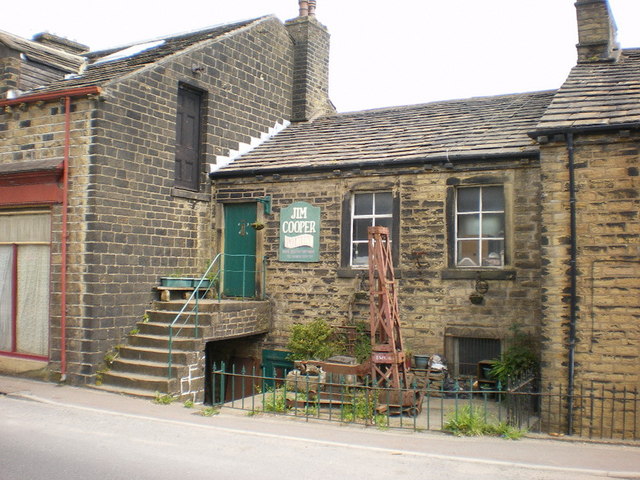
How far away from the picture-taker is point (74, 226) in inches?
476

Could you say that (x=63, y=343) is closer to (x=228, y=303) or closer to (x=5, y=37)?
(x=228, y=303)

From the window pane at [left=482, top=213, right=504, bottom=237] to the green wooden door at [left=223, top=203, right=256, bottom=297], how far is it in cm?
521

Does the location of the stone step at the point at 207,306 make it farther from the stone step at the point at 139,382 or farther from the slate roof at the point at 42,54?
the slate roof at the point at 42,54

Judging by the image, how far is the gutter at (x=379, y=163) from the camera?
12301mm

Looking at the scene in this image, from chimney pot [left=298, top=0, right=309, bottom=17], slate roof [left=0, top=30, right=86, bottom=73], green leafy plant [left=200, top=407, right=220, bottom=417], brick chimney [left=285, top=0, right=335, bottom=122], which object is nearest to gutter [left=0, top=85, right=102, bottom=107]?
slate roof [left=0, top=30, right=86, bottom=73]

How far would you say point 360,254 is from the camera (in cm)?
1392

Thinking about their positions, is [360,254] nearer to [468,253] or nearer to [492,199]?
[468,253]

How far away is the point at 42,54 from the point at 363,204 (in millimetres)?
7997

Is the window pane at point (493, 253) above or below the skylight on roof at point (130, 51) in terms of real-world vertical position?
below

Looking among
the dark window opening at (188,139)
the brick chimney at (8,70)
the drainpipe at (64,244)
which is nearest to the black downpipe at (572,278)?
the dark window opening at (188,139)

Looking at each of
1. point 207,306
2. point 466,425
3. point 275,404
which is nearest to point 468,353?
point 466,425

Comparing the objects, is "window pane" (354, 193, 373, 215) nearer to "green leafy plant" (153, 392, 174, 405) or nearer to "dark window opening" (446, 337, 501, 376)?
"dark window opening" (446, 337, 501, 376)

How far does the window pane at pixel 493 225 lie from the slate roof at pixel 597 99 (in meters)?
2.51

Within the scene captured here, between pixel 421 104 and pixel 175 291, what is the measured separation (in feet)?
26.3
